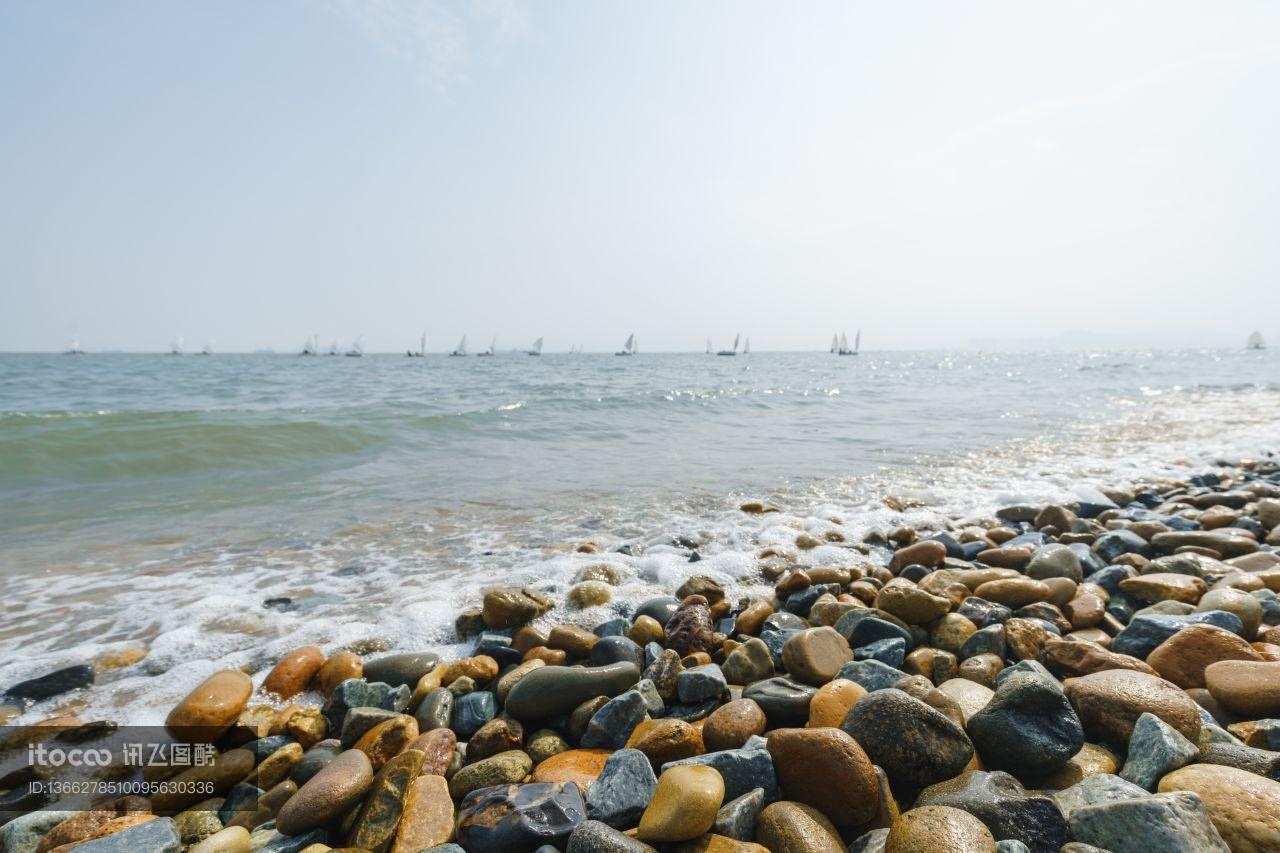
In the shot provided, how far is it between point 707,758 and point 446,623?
7.80 feet

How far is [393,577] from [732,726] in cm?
331

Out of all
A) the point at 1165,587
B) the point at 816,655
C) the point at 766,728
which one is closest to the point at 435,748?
the point at 766,728

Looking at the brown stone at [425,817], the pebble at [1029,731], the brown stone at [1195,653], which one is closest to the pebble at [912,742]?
the pebble at [1029,731]

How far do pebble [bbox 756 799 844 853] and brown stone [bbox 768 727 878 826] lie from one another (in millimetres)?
63

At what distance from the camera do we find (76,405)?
17.1m

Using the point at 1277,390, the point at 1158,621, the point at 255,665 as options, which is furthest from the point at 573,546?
the point at 1277,390

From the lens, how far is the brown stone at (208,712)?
2582 mm

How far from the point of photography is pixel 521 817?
1790 mm

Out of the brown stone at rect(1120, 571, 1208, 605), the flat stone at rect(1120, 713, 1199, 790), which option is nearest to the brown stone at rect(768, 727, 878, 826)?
the flat stone at rect(1120, 713, 1199, 790)

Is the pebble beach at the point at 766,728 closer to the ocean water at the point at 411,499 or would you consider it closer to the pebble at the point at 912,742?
the pebble at the point at 912,742

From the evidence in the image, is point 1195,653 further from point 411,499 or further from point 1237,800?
point 411,499

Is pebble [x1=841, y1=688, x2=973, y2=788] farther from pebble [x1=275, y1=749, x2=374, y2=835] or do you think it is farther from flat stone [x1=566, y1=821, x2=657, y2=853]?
pebble [x1=275, y1=749, x2=374, y2=835]

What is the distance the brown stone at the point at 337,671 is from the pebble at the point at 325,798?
0.96 meters

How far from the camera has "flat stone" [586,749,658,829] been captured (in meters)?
1.85
